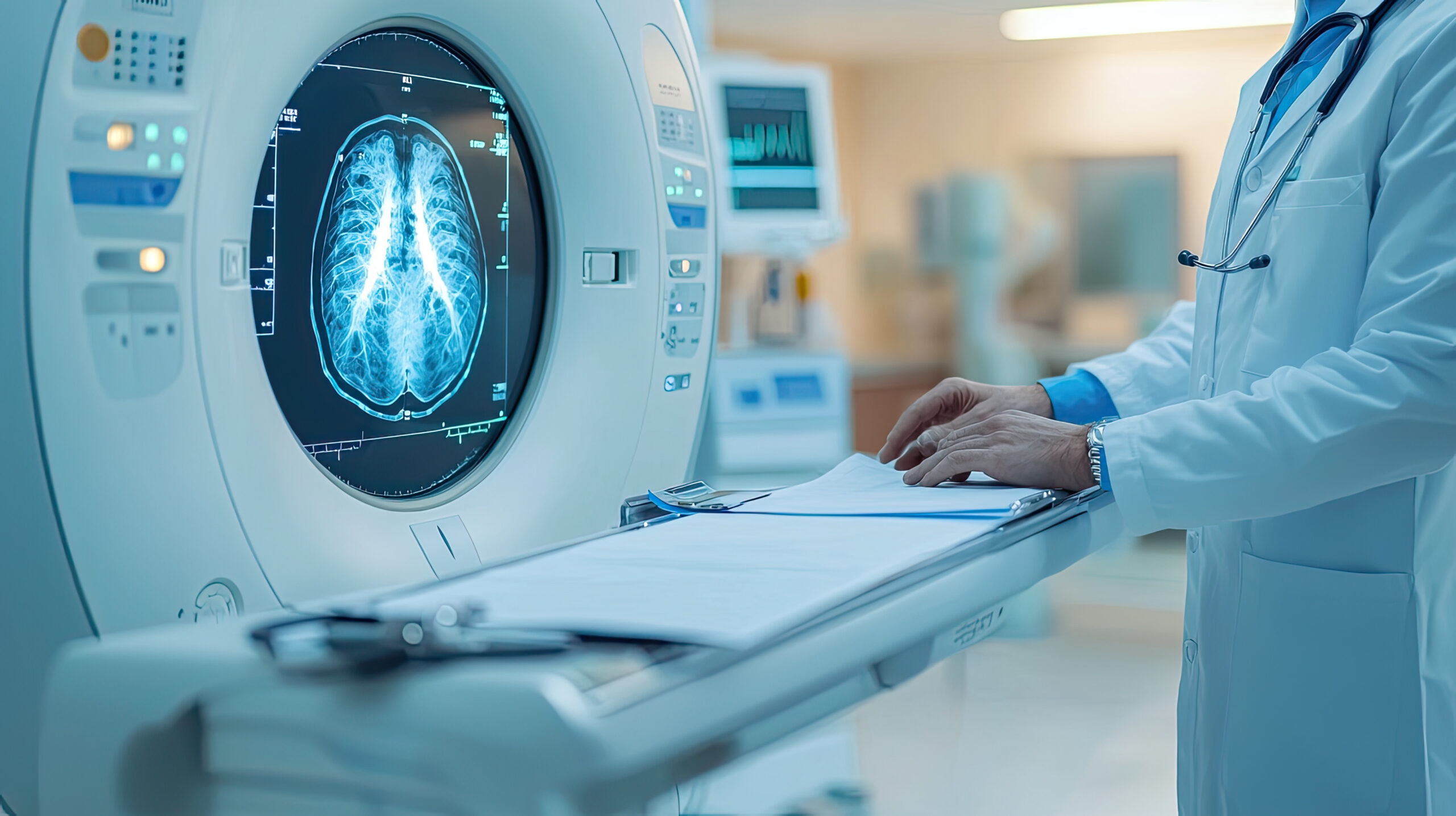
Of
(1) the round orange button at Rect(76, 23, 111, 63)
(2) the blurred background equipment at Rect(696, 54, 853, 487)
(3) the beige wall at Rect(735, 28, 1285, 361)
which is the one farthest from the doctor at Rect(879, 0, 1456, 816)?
(3) the beige wall at Rect(735, 28, 1285, 361)

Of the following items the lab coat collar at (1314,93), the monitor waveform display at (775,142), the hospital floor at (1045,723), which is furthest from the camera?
the monitor waveform display at (775,142)

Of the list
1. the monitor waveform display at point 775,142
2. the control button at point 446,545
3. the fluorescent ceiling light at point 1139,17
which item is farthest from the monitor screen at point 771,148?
the fluorescent ceiling light at point 1139,17

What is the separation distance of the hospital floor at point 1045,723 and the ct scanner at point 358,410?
5.09ft

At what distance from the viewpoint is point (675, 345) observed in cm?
131

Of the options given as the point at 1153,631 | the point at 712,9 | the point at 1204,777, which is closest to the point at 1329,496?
the point at 1204,777

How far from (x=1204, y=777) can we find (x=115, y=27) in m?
1.09

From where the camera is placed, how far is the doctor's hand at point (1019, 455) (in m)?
0.99

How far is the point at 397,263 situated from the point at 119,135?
1.17 feet

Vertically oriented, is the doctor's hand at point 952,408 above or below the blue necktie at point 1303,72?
below

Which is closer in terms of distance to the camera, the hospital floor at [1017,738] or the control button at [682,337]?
the control button at [682,337]

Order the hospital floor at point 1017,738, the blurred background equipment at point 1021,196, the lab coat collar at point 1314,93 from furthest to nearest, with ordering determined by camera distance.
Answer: the blurred background equipment at point 1021,196, the hospital floor at point 1017,738, the lab coat collar at point 1314,93

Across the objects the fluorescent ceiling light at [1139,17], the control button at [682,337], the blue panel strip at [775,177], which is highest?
the fluorescent ceiling light at [1139,17]

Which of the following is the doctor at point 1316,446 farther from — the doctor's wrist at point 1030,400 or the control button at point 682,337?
the control button at point 682,337

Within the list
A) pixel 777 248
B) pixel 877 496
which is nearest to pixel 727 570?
pixel 877 496
